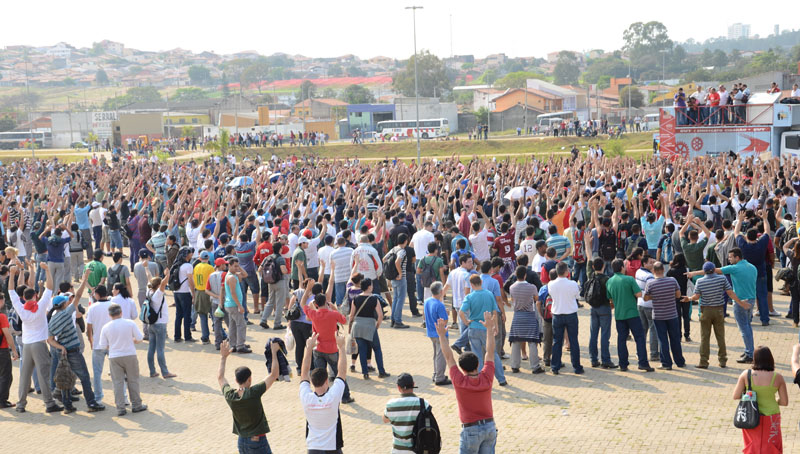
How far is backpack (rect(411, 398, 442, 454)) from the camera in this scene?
657 cm

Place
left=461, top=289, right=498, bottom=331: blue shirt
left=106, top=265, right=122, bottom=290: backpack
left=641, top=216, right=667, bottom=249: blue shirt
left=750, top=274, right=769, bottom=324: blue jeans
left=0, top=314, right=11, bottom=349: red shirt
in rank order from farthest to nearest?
left=641, top=216, right=667, bottom=249: blue shirt < left=750, top=274, right=769, bottom=324: blue jeans < left=106, top=265, right=122, bottom=290: backpack < left=0, top=314, right=11, bottom=349: red shirt < left=461, top=289, right=498, bottom=331: blue shirt

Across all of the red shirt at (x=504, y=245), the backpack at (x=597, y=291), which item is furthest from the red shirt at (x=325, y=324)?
the red shirt at (x=504, y=245)

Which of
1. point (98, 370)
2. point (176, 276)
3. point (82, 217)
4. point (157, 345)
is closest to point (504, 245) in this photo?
point (176, 276)

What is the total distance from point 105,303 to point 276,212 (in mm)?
6416

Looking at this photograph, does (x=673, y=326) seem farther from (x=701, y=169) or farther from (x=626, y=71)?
(x=626, y=71)

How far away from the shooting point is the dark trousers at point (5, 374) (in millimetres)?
10727

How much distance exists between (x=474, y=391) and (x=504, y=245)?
275 inches

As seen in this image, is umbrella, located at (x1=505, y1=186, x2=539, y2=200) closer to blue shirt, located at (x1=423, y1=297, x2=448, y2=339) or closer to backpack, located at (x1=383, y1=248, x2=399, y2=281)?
backpack, located at (x1=383, y1=248, x2=399, y2=281)

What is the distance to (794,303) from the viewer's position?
13070mm

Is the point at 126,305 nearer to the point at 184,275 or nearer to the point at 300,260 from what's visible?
the point at 184,275

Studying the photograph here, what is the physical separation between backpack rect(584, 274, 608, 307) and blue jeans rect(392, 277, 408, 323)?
12.1 ft

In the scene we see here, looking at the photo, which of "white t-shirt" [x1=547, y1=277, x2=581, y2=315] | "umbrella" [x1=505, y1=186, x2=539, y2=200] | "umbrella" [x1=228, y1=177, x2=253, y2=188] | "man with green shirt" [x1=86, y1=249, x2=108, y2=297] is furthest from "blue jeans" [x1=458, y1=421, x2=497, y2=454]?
"umbrella" [x1=228, y1=177, x2=253, y2=188]

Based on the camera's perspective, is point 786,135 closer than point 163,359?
No

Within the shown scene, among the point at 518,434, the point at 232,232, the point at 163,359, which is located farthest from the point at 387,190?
the point at 518,434
